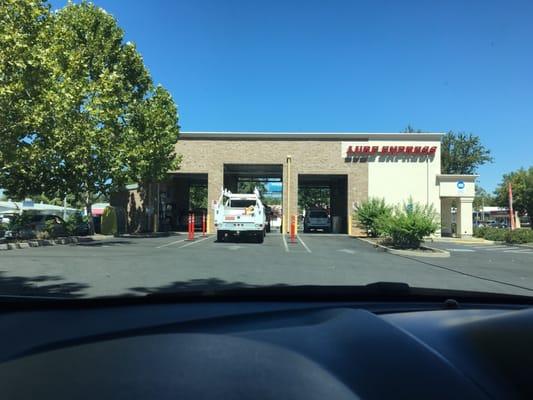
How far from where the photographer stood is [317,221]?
44781 millimetres

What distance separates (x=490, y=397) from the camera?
1556 mm

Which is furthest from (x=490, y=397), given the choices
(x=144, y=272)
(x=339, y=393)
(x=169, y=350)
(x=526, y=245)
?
(x=526, y=245)

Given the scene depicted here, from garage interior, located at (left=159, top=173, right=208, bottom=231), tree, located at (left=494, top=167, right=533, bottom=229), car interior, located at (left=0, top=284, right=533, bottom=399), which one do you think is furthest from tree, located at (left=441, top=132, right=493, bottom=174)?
car interior, located at (left=0, top=284, right=533, bottom=399)

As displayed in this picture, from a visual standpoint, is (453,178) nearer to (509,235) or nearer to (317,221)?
(509,235)

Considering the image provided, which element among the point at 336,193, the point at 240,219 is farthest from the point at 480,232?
the point at 240,219

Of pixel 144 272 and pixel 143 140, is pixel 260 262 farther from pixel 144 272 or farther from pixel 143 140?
pixel 143 140

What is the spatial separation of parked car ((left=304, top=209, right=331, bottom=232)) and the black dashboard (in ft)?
139

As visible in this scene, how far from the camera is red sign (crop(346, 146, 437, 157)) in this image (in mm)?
38469

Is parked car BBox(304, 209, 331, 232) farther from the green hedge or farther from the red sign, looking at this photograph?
the green hedge

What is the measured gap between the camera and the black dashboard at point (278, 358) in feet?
5.37

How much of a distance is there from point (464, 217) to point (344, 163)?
995cm

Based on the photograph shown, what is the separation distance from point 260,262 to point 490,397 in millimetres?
13686

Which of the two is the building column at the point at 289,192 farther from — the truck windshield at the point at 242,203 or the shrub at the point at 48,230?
the shrub at the point at 48,230

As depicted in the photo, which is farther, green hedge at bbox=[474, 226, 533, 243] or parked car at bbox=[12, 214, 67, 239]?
green hedge at bbox=[474, 226, 533, 243]
